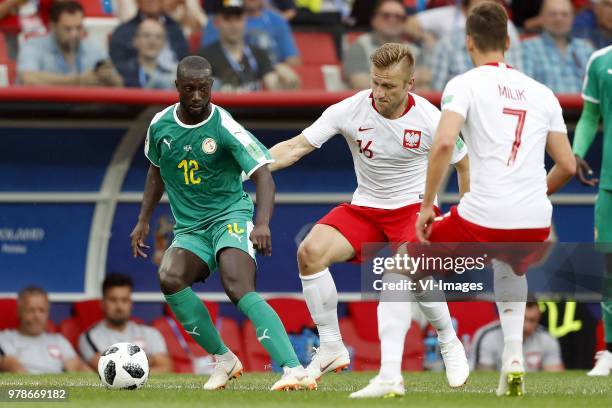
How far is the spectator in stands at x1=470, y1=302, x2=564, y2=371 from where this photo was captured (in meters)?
12.3

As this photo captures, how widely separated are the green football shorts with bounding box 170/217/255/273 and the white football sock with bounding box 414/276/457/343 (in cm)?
110

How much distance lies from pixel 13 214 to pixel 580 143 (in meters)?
5.70

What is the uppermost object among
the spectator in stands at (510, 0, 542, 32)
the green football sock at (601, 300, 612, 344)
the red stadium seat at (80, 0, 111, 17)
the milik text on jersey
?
the milik text on jersey

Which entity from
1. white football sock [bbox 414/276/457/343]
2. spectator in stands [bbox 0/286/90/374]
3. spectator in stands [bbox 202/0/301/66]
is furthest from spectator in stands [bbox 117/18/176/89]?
white football sock [bbox 414/276/457/343]

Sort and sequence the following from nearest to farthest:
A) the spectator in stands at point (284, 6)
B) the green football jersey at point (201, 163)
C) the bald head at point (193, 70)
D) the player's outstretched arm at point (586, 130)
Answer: the bald head at point (193, 70) < the green football jersey at point (201, 163) < the player's outstretched arm at point (586, 130) < the spectator in stands at point (284, 6)

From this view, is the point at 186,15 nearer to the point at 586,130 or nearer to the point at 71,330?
the point at 71,330

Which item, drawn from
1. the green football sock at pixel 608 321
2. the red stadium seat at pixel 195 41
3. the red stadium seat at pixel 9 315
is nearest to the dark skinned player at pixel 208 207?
the green football sock at pixel 608 321

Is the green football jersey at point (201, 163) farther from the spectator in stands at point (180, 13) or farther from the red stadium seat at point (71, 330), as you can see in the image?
the red stadium seat at point (71, 330)

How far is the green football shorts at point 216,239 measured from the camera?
25.6ft

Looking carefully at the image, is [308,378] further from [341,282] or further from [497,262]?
[341,282]

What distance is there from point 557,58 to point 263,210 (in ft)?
17.5

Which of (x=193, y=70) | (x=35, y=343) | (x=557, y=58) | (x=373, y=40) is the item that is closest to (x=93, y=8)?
(x=373, y=40)

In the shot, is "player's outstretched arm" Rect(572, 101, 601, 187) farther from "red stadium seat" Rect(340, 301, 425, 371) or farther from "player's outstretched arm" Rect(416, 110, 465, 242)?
"red stadium seat" Rect(340, 301, 425, 371)

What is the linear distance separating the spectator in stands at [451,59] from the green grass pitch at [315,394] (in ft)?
10.4
